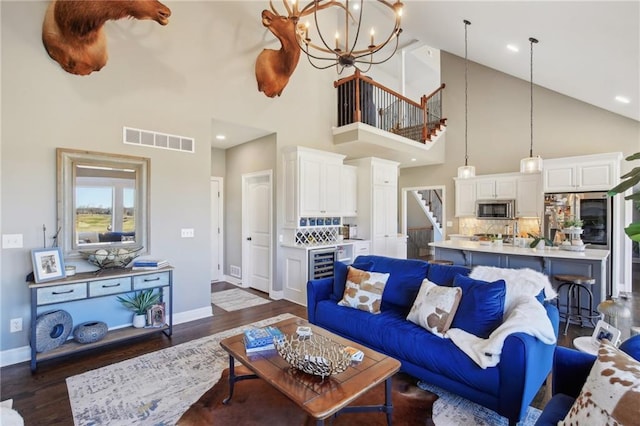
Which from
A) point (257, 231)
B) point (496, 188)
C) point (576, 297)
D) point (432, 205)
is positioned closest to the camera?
point (576, 297)

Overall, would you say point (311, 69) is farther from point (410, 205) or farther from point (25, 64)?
point (410, 205)

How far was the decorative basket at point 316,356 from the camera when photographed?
1.78m

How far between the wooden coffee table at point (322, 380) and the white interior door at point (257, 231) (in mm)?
3335

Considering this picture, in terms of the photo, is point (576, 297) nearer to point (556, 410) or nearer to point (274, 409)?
point (556, 410)

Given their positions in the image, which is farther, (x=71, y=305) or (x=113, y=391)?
(x=71, y=305)

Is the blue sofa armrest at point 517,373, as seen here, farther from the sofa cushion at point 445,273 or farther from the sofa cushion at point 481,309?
the sofa cushion at point 445,273

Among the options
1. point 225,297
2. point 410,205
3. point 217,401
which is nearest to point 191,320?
point 225,297

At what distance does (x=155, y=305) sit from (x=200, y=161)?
6.31 feet

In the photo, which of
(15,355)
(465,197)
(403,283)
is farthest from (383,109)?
(15,355)

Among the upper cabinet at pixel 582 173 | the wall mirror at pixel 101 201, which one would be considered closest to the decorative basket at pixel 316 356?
the wall mirror at pixel 101 201

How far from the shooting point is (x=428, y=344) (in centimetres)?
238

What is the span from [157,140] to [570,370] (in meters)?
4.39

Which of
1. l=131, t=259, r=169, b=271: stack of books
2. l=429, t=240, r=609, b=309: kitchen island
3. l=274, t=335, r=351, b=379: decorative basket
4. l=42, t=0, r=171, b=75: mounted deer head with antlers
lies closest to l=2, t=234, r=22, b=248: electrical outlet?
l=131, t=259, r=169, b=271: stack of books

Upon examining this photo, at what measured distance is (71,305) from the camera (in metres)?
3.26
